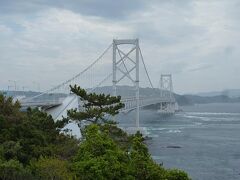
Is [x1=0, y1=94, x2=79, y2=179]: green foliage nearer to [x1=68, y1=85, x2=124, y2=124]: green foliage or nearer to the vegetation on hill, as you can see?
the vegetation on hill

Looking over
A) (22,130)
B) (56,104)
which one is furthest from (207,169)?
(22,130)

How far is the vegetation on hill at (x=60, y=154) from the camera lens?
36.8 ft

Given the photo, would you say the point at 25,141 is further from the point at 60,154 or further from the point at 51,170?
the point at 51,170

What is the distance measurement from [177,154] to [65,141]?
16.7m

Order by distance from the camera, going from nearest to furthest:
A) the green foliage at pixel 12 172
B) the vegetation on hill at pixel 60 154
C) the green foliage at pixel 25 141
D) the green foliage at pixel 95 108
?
1. the vegetation on hill at pixel 60 154
2. the green foliage at pixel 12 172
3. the green foliage at pixel 25 141
4. the green foliage at pixel 95 108

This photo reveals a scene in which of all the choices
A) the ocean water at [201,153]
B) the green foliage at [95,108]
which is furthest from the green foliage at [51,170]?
the ocean water at [201,153]

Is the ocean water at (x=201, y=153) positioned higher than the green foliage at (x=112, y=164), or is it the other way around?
the green foliage at (x=112, y=164)

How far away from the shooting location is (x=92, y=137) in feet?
38.7

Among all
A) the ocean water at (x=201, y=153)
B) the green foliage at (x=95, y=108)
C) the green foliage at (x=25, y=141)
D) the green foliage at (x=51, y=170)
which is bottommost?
the ocean water at (x=201, y=153)

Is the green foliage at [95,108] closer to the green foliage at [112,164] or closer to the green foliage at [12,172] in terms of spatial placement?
the green foliage at [112,164]

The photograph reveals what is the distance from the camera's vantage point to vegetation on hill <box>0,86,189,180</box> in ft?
36.8

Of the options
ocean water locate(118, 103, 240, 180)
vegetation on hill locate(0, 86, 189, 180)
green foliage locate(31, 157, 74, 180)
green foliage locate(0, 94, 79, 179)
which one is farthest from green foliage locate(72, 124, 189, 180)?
ocean water locate(118, 103, 240, 180)

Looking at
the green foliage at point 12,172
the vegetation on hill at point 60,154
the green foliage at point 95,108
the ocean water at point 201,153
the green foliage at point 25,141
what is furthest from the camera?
the ocean water at point 201,153

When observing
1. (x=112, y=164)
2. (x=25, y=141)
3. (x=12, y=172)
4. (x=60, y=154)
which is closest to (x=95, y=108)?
(x=60, y=154)
